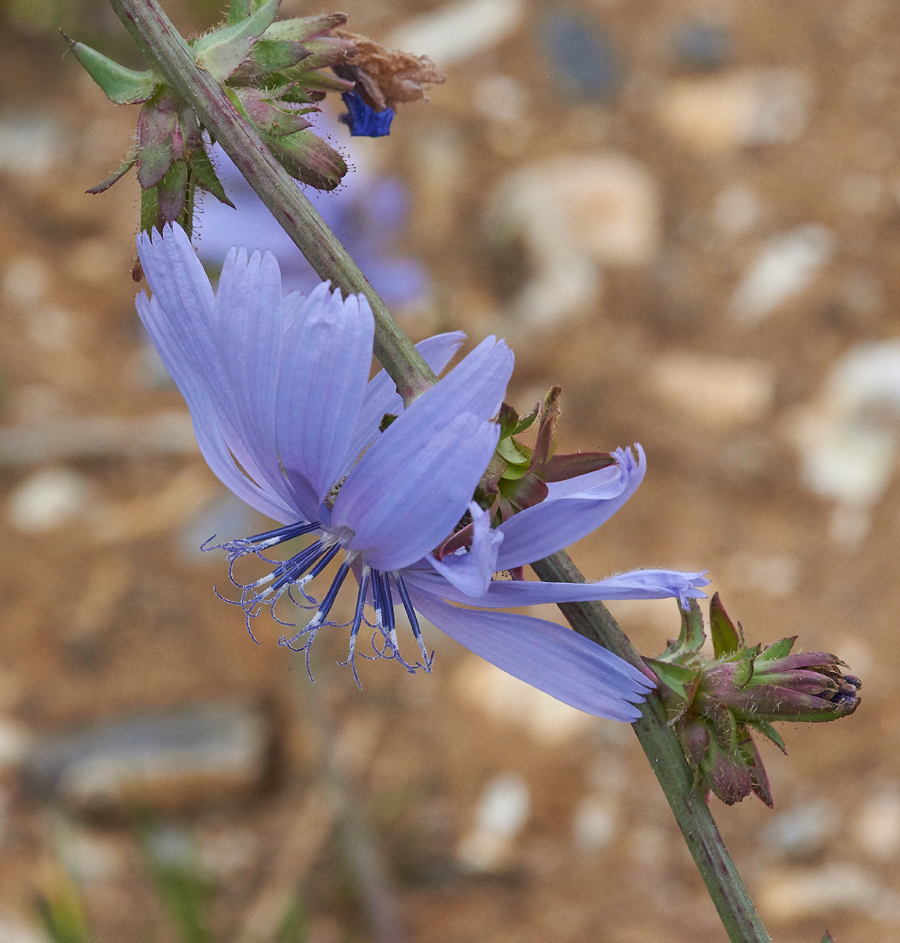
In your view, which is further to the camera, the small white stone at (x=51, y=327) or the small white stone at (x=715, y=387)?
the small white stone at (x=51, y=327)

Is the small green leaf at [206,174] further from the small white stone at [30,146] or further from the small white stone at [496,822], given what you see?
the small white stone at [30,146]

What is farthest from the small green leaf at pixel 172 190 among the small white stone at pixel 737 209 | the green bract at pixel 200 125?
the small white stone at pixel 737 209

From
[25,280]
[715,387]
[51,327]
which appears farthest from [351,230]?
[25,280]

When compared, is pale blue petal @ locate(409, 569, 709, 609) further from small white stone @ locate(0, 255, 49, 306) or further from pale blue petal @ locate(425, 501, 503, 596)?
small white stone @ locate(0, 255, 49, 306)

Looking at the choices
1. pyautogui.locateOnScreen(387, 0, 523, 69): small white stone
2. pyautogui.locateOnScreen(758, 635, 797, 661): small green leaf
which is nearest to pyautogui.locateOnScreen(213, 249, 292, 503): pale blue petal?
pyautogui.locateOnScreen(758, 635, 797, 661): small green leaf

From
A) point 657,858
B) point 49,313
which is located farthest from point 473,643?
point 49,313

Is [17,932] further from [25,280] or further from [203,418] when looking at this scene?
[25,280]
